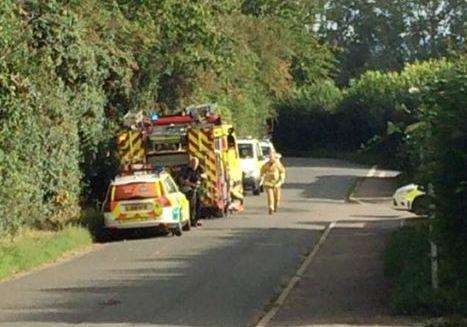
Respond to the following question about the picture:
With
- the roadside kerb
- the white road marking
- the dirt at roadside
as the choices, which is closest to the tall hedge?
the roadside kerb

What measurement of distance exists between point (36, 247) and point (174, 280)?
17.6ft

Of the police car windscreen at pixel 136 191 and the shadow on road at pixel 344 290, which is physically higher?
the police car windscreen at pixel 136 191

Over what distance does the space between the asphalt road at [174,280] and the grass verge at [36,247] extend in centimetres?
54

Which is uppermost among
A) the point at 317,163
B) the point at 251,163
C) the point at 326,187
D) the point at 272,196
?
the point at 251,163

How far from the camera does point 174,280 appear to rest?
2039 cm

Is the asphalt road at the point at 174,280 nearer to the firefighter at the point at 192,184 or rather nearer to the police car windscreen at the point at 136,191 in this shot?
the firefighter at the point at 192,184

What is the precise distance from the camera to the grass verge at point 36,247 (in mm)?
22828

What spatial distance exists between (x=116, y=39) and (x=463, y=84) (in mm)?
22596

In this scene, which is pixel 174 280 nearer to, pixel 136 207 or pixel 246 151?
pixel 136 207

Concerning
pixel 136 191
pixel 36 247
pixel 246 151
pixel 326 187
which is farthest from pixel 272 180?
pixel 326 187

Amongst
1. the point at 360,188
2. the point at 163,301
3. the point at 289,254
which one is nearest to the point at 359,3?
the point at 360,188

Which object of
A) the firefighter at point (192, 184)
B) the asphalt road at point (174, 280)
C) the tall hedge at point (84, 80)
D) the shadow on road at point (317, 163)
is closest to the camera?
the asphalt road at point (174, 280)

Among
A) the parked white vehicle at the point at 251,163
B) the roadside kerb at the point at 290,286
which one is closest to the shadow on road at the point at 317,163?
the parked white vehicle at the point at 251,163

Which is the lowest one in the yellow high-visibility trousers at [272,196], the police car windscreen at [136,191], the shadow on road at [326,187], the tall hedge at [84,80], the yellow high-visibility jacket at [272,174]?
the shadow on road at [326,187]
